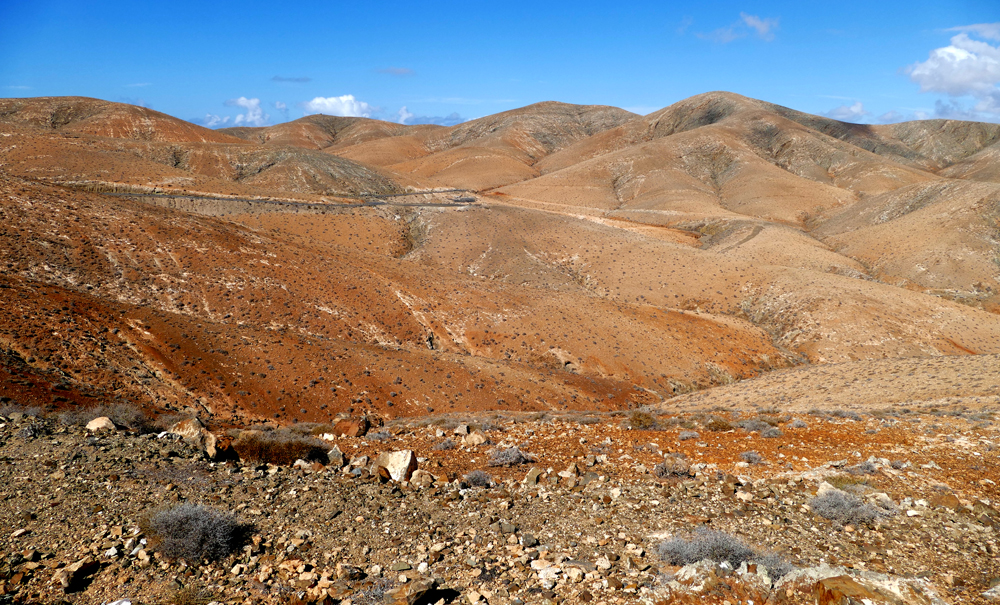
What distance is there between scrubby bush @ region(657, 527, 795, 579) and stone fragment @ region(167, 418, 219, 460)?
279 inches

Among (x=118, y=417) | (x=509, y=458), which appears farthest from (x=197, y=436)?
(x=509, y=458)

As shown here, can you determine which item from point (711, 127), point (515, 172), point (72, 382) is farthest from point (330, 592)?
point (711, 127)

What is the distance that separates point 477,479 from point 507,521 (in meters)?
1.51

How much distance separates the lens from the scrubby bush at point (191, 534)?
18.3ft

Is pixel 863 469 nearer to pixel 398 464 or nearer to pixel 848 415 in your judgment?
pixel 848 415

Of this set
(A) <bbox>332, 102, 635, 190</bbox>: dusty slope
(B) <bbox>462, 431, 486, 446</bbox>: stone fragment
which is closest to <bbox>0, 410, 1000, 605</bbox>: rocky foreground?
(B) <bbox>462, 431, 486, 446</bbox>: stone fragment

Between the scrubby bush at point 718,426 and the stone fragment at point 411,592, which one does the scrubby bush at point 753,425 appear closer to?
the scrubby bush at point 718,426

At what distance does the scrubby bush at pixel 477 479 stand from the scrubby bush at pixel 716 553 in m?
3.11

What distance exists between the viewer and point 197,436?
30.1 ft

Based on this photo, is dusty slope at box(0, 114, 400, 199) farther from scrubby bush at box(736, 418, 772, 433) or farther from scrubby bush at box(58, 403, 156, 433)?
scrubby bush at box(736, 418, 772, 433)

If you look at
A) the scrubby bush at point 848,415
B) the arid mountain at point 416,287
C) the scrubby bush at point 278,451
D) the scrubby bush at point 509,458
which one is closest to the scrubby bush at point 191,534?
the scrubby bush at point 278,451

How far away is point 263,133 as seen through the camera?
16488cm

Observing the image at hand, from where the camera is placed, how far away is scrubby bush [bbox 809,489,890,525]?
6879mm

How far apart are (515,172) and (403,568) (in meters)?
107
